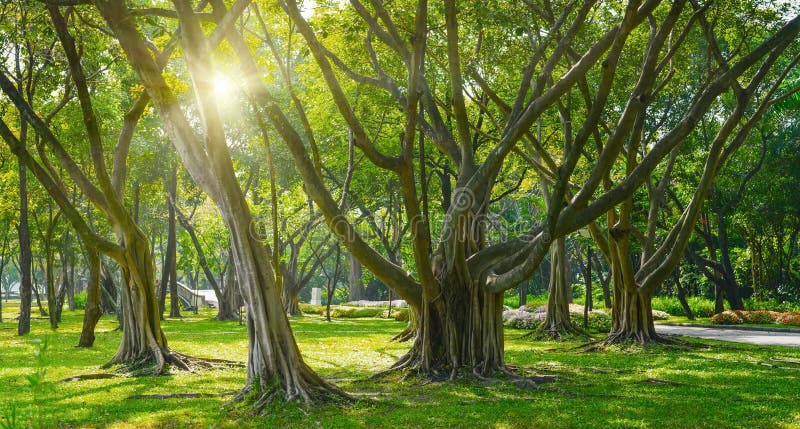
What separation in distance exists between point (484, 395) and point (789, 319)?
60.0 feet

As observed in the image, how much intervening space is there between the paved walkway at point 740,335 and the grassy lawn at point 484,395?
9.90 ft

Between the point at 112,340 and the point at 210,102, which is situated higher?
the point at 210,102

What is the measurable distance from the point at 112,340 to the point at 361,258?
441 inches

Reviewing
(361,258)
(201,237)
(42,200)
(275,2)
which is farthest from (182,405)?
(201,237)

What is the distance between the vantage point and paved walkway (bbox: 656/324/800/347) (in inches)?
715

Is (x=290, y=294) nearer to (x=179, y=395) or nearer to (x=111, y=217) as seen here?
(x=111, y=217)

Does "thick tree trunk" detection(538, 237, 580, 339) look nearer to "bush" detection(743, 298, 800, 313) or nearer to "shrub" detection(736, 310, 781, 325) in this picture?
"shrub" detection(736, 310, 781, 325)

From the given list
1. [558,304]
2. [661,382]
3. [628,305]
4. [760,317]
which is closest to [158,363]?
[661,382]

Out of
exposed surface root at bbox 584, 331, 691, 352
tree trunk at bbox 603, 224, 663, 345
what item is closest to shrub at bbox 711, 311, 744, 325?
exposed surface root at bbox 584, 331, 691, 352

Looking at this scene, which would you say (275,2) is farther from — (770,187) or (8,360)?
(770,187)

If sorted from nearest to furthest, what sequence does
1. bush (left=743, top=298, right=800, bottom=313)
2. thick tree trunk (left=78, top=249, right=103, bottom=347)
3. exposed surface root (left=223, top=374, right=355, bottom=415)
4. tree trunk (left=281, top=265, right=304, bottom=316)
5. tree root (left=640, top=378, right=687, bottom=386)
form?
exposed surface root (left=223, top=374, right=355, bottom=415), tree root (left=640, top=378, right=687, bottom=386), thick tree trunk (left=78, top=249, right=103, bottom=347), bush (left=743, top=298, right=800, bottom=313), tree trunk (left=281, top=265, right=304, bottom=316)

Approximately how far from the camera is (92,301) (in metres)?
16.1

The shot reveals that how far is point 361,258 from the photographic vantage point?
10.3 m

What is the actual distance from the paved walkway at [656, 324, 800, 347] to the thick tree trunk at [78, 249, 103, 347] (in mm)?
15259
